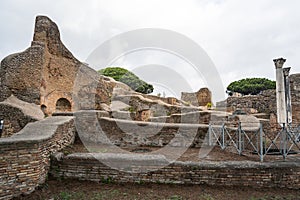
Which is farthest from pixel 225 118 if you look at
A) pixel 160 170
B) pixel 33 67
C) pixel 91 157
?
pixel 33 67

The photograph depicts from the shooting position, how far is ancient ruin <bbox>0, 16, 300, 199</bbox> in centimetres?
422

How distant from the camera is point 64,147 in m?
5.66

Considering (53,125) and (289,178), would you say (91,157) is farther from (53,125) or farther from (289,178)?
(289,178)

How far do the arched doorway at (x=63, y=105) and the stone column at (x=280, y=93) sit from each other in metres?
11.9

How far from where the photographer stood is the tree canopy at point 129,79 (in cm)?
3893

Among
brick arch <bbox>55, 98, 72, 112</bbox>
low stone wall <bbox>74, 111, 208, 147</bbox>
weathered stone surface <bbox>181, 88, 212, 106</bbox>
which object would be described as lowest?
low stone wall <bbox>74, 111, 208, 147</bbox>

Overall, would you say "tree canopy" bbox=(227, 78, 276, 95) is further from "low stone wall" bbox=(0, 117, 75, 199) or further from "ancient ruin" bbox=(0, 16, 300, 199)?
"low stone wall" bbox=(0, 117, 75, 199)

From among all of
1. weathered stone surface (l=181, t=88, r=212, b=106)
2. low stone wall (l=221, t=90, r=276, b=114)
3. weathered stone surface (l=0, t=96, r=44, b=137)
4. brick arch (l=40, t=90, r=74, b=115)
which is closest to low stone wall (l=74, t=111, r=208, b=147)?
weathered stone surface (l=0, t=96, r=44, b=137)

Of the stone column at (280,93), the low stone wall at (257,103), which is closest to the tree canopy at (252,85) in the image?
the low stone wall at (257,103)

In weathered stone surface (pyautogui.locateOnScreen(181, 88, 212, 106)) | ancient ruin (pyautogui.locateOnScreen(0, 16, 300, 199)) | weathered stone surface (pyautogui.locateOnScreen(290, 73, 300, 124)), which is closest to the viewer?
ancient ruin (pyautogui.locateOnScreen(0, 16, 300, 199))

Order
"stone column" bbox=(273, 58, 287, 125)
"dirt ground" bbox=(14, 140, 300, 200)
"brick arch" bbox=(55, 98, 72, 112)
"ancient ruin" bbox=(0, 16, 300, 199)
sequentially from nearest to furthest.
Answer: "dirt ground" bbox=(14, 140, 300, 200) < "ancient ruin" bbox=(0, 16, 300, 199) < "stone column" bbox=(273, 58, 287, 125) < "brick arch" bbox=(55, 98, 72, 112)

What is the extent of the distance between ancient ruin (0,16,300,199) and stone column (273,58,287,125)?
729 mm

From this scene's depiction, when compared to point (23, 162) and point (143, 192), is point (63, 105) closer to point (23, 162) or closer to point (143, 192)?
point (23, 162)

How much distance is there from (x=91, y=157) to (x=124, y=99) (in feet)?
35.8
